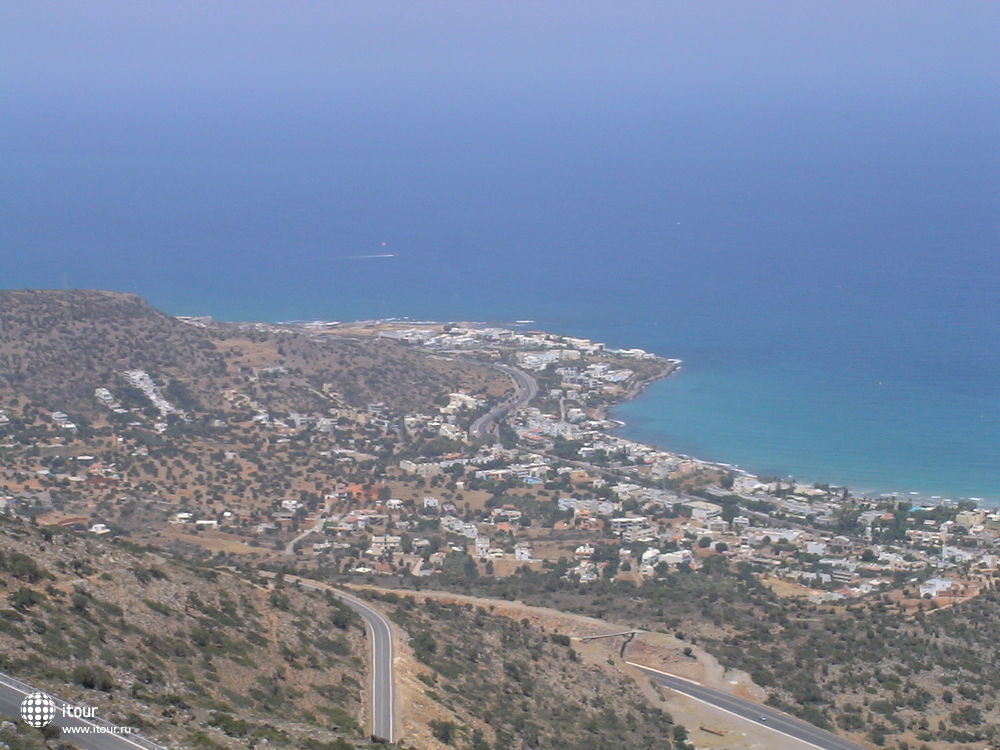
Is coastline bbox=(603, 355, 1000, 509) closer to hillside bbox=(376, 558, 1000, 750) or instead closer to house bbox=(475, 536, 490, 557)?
house bbox=(475, 536, 490, 557)

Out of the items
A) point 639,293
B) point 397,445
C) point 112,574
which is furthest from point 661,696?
point 639,293

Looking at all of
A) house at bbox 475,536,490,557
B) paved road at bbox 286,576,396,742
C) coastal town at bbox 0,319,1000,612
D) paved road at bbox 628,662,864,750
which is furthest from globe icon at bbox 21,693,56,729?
house at bbox 475,536,490,557

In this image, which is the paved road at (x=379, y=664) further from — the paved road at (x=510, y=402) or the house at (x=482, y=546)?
the paved road at (x=510, y=402)

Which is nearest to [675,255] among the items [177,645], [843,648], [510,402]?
[510,402]

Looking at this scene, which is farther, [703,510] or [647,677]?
[703,510]

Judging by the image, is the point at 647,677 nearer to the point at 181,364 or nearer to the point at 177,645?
the point at 177,645

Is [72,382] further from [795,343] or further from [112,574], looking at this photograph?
[795,343]
